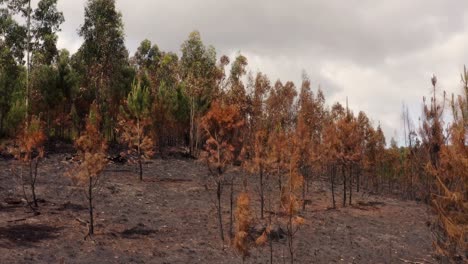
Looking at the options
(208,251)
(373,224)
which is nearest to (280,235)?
(208,251)

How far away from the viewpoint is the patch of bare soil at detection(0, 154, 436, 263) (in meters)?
16.6

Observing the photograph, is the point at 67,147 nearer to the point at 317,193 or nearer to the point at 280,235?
the point at 317,193

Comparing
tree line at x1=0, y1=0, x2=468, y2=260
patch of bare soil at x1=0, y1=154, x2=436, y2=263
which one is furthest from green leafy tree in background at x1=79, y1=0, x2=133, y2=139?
patch of bare soil at x1=0, y1=154, x2=436, y2=263

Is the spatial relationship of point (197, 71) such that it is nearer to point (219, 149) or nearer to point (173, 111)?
point (173, 111)

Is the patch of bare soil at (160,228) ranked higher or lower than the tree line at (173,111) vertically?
lower

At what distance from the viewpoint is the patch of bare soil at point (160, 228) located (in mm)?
16641

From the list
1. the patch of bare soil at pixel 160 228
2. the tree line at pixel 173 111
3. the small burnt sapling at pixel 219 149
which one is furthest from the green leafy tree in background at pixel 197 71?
the small burnt sapling at pixel 219 149

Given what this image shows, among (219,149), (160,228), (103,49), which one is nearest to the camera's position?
(219,149)

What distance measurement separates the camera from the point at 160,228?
2041 centimetres

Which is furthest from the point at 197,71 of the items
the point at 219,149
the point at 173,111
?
the point at 219,149

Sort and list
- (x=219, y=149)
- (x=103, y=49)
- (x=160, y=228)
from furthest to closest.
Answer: (x=103, y=49) → (x=160, y=228) → (x=219, y=149)

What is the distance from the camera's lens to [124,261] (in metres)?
15.8

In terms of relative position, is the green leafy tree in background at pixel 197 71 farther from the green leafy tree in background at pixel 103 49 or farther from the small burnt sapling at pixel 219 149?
the small burnt sapling at pixel 219 149

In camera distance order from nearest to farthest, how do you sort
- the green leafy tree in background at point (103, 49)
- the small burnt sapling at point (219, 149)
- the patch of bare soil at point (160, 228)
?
1. the patch of bare soil at point (160, 228)
2. the small burnt sapling at point (219, 149)
3. the green leafy tree in background at point (103, 49)
